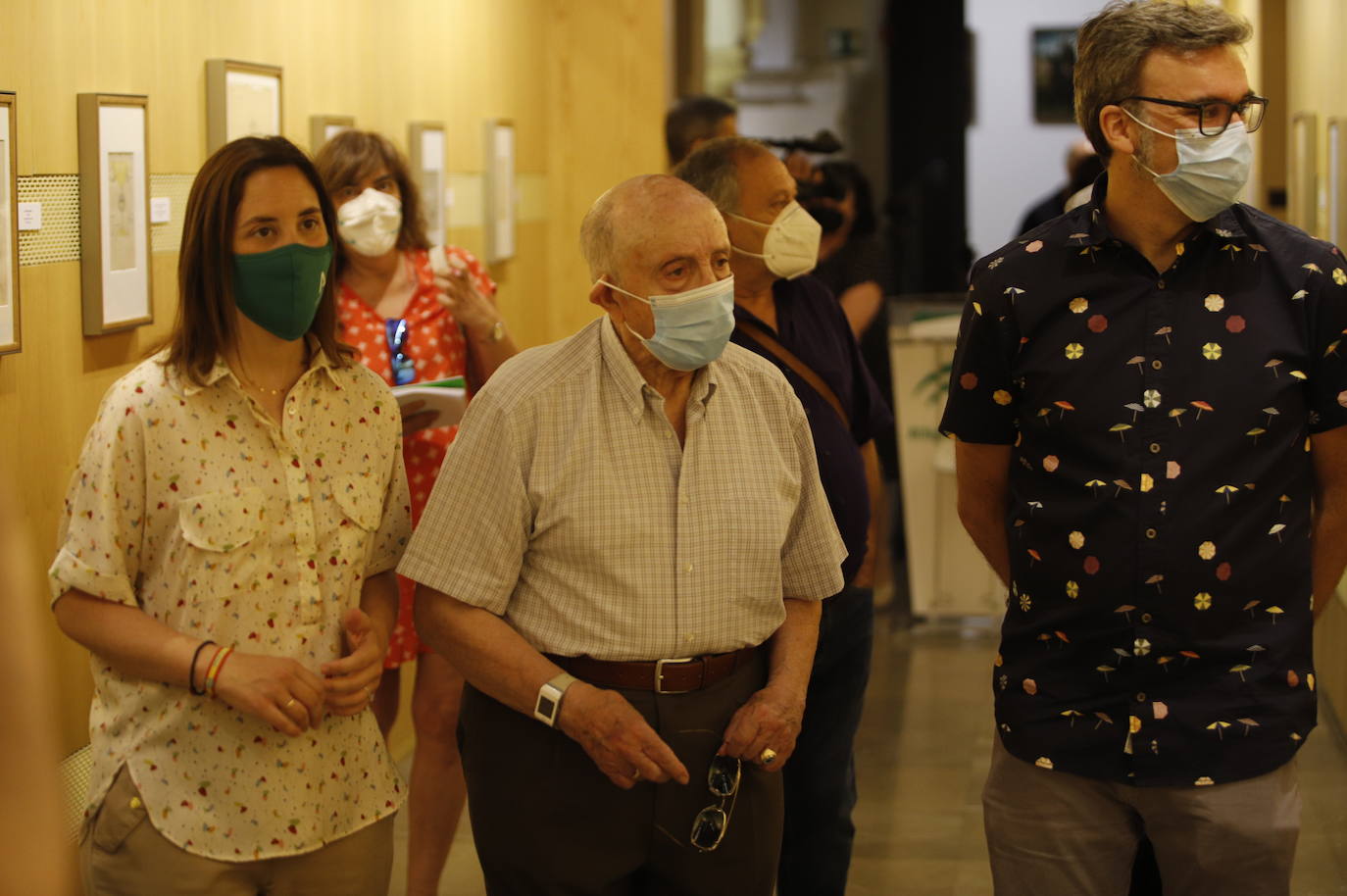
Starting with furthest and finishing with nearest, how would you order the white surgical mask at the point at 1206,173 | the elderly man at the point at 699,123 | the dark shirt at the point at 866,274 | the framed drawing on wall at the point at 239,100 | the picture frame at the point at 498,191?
the picture frame at the point at 498,191 < the dark shirt at the point at 866,274 < the elderly man at the point at 699,123 < the framed drawing on wall at the point at 239,100 < the white surgical mask at the point at 1206,173

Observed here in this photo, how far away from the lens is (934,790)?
5352 mm

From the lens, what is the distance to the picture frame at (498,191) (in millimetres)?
6832

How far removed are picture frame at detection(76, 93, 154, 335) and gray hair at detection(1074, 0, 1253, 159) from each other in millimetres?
2237

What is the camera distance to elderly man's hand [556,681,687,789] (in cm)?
243

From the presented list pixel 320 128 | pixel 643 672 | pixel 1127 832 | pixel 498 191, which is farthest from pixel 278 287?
pixel 498 191

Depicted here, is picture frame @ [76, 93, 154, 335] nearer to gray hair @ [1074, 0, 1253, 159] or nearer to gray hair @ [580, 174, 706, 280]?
gray hair @ [580, 174, 706, 280]

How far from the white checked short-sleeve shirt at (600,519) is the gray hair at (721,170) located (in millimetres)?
945

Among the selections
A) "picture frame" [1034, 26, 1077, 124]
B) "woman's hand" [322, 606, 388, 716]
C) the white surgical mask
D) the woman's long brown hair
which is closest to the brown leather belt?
"woman's hand" [322, 606, 388, 716]

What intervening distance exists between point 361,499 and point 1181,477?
1.29 metres

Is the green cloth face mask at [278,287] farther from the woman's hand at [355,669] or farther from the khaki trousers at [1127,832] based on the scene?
the khaki trousers at [1127,832]

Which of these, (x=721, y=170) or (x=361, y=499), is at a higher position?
(x=721, y=170)

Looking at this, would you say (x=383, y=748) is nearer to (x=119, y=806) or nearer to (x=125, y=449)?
(x=119, y=806)

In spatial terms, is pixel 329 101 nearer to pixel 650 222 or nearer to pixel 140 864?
pixel 650 222

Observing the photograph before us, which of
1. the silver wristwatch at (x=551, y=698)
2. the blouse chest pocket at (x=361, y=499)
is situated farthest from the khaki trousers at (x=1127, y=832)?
the blouse chest pocket at (x=361, y=499)
